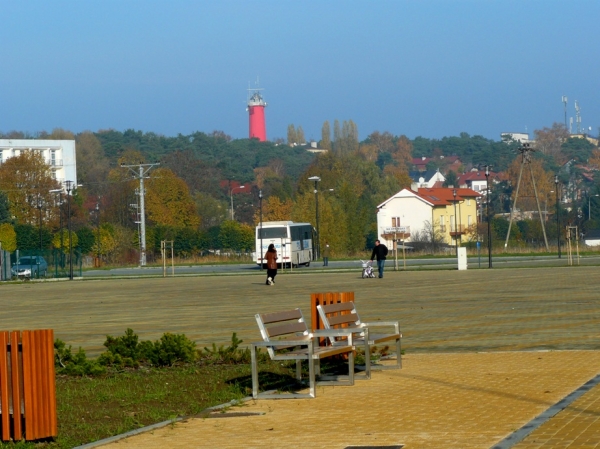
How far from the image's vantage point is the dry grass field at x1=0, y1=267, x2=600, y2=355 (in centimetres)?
1755

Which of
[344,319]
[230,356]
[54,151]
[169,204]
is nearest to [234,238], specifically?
[169,204]

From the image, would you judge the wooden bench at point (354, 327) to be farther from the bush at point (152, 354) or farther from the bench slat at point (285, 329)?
the bush at point (152, 354)

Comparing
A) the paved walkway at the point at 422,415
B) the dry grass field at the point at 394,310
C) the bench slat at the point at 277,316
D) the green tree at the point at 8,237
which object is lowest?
the paved walkway at the point at 422,415

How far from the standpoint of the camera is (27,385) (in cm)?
888

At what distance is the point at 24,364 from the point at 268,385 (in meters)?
3.95

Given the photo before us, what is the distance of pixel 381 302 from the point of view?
2750cm

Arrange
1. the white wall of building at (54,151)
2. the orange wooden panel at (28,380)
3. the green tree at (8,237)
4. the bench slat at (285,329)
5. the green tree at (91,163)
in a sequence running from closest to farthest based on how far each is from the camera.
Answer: the orange wooden panel at (28,380) → the bench slat at (285,329) → the green tree at (8,237) → the white wall of building at (54,151) → the green tree at (91,163)

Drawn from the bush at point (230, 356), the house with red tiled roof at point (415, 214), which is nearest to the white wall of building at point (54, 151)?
the house with red tiled roof at point (415, 214)

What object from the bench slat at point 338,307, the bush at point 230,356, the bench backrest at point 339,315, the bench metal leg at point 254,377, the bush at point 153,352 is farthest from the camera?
the bush at point 230,356

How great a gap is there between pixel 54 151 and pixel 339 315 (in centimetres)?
12332

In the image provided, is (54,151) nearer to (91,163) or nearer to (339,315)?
(91,163)

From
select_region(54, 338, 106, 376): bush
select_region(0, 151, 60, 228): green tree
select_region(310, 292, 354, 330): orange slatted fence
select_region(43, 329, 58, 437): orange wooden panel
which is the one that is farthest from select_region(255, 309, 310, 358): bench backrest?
select_region(0, 151, 60, 228): green tree

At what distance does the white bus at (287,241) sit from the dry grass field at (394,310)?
25575 millimetres

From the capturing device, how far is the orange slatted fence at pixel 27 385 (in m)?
8.91
